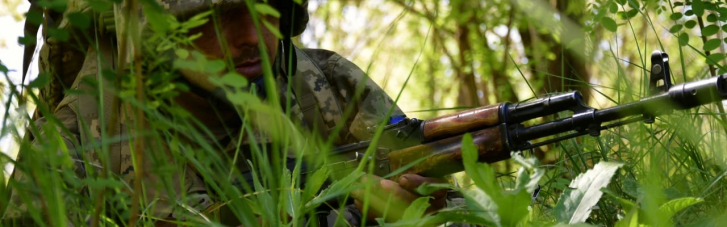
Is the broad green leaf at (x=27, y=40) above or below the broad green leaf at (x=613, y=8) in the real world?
below

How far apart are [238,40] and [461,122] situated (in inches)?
27.8

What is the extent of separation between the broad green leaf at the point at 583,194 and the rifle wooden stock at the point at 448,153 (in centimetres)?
76

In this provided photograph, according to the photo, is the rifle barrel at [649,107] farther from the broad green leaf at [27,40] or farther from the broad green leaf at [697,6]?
the broad green leaf at [27,40]

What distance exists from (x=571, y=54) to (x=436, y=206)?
2.47 metres

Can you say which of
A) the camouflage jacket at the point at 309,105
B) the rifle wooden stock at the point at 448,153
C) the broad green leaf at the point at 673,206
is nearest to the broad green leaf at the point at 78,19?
the broad green leaf at the point at 673,206

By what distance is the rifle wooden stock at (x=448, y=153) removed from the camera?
2.01 metres

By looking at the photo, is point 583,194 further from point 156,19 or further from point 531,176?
point 156,19

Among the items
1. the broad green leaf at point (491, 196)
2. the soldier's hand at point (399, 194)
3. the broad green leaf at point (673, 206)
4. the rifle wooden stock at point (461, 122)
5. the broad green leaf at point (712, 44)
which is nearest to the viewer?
the broad green leaf at point (491, 196)

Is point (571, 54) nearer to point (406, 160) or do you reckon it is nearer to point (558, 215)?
point (406, 160)

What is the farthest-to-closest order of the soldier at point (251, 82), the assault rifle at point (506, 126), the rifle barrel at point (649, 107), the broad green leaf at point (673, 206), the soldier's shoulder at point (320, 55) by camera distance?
the soldier's shoulder at point (320, 55) < the soldier at point (251, 82) < the assault rifle at point (506, 126) < the rifle barrel at point (649, 107) < the broad green leaf at point (673, 206)

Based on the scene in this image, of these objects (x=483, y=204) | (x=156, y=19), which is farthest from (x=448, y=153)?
(x=156, y=19)

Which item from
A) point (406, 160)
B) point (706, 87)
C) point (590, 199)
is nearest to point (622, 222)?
point (590, 199)

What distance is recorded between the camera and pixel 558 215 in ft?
4.00

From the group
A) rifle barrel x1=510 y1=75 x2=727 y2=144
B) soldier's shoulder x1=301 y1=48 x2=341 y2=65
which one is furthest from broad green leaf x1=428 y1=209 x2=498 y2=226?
soldier's shoulder x1=301 y1=48 x2=341 y2=65
